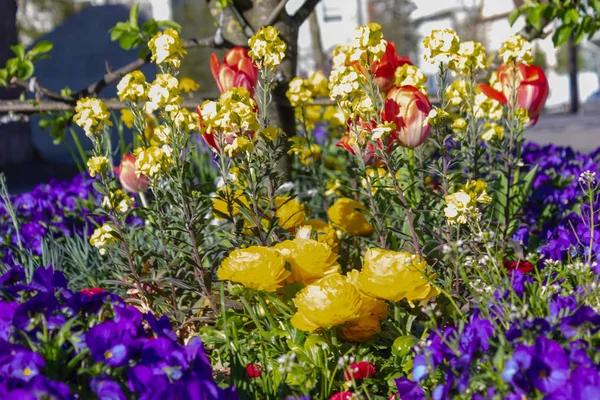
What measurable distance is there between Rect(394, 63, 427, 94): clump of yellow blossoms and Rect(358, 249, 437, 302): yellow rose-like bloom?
0.80 metres

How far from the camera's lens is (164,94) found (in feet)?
6.50

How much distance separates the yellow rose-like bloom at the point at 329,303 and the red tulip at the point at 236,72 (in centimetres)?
96

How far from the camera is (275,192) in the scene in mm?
2316

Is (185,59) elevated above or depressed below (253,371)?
below

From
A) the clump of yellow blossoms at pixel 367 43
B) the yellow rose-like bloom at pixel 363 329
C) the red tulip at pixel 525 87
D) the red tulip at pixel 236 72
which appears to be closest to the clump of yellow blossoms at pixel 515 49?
the red tulip at pixel 525 87

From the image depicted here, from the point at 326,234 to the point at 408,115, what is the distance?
1.79 ft

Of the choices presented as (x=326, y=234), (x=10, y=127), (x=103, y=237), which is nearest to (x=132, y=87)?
(x=103, y=237)

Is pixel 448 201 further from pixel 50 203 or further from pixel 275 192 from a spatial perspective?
pixel 50 203

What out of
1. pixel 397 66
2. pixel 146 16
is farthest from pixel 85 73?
pixel 397 66

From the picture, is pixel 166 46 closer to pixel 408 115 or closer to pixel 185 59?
pixel 408 115

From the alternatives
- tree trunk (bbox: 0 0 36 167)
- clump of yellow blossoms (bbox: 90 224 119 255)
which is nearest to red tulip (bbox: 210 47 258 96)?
clump of yellow blossoms (bbox: 90 224 119 255)

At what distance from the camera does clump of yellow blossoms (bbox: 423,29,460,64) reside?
201 centimetres

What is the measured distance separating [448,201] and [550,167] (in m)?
2.24

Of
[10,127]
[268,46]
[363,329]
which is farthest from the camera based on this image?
[10,127]
